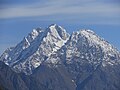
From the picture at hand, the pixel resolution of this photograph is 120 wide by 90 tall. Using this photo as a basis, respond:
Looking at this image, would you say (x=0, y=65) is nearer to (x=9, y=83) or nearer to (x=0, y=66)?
(x=0, y=66)

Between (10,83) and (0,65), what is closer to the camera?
(0,65)

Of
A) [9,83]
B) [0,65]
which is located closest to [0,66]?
[0,65]

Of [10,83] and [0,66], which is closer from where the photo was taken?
[0,66]

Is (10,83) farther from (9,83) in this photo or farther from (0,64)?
(0,64)

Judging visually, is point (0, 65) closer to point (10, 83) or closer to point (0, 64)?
point (0, 64)

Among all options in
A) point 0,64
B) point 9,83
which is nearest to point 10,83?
point 9,83

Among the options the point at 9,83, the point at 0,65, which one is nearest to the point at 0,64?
the point at 0,65
